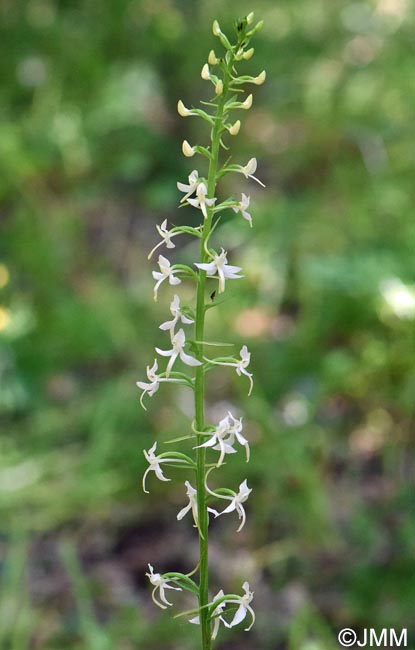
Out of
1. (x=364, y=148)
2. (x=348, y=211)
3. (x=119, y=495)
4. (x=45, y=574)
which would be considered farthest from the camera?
(x=364, y=148)

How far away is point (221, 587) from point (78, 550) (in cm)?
54

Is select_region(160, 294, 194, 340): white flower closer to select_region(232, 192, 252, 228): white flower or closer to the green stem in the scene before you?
the green stem

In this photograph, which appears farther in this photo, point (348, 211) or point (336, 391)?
point (348, 211)

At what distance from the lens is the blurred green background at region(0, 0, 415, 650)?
2420 millimetres

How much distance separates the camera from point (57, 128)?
3.98 metres

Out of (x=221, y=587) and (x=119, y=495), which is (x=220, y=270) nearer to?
(x=221, y=587)

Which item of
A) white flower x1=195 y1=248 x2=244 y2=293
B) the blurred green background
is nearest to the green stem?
white flower x1=195 y1=248 x2=244 y2=293

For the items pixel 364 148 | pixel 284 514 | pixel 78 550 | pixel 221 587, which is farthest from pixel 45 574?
pixel 364 148

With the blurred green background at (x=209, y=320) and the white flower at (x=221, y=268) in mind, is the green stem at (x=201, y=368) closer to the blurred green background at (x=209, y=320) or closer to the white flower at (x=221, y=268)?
the white flower at (x=221, y=268)

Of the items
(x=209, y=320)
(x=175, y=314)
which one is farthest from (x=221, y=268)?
(x=209, y=320)

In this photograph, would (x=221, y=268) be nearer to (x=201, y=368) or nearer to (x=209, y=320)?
(x=201, y=368)

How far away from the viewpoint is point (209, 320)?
3.54 metres

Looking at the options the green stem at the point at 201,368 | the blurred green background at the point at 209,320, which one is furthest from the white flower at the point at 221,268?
the blurred green background at the point at 209,320

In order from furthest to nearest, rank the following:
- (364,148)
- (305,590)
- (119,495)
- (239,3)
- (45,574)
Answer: (239,3) < (364,148) < (119,495) < (45,574) < (305,590)
